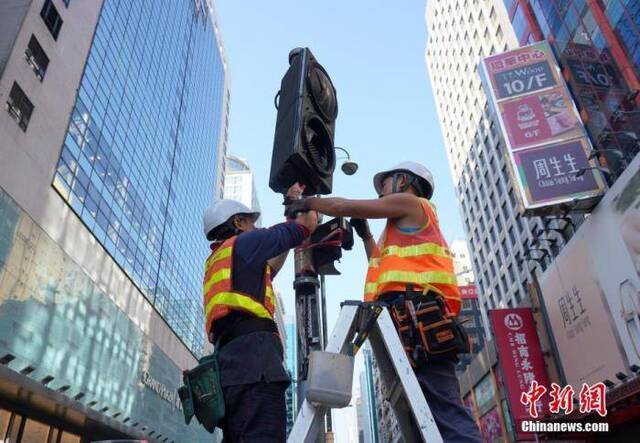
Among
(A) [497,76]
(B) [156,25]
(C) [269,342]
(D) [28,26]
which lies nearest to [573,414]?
(A) [497,76]

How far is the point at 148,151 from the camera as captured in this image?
43.2 meters

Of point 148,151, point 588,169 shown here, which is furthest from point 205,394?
point 148,151

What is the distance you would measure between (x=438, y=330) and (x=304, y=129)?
1.86 meters

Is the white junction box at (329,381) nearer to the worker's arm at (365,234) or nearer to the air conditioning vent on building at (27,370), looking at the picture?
the worker's arm at (365,234)

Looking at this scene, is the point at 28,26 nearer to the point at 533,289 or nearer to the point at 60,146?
the point at 60,146

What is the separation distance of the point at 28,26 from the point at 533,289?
30212mm

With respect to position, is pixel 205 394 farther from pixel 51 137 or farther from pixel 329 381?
pixel 51 137

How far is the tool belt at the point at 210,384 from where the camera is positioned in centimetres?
328

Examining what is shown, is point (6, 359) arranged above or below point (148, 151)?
below

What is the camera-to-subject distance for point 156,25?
48.7 metres

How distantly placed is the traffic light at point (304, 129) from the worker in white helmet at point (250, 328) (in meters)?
0.21

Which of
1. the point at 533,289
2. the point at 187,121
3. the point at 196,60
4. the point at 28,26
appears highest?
the point at 196,60

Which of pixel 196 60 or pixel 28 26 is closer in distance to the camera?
pixel 28 26

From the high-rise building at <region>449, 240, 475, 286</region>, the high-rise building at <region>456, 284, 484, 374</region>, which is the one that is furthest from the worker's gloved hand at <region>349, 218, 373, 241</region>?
the high-rise building at <region>449, 240, 475, 286</region>
